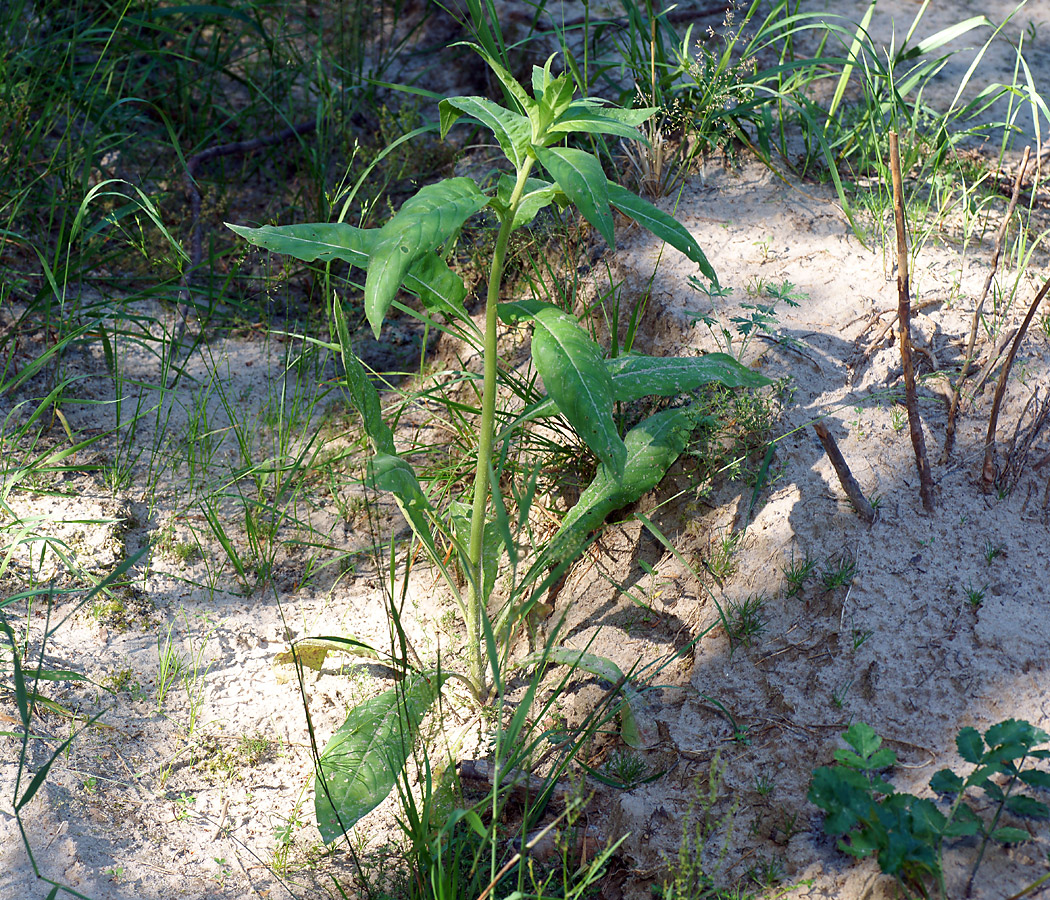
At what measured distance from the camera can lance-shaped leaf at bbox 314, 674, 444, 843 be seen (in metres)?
1.88

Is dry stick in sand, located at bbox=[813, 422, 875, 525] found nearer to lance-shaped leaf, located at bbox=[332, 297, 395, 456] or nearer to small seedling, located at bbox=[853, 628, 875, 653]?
small seedling, located at bbox=[853, 628, 875, 653]

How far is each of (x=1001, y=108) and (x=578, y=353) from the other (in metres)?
2.80

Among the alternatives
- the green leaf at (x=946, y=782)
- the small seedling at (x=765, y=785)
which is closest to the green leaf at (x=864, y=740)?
the green leaf at (x=946, y=782)

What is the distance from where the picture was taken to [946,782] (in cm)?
162

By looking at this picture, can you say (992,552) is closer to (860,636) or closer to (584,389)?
(860,636)

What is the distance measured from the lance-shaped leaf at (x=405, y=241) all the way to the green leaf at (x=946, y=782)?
1325 mm

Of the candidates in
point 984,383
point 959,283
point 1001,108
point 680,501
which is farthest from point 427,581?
point 1001,108

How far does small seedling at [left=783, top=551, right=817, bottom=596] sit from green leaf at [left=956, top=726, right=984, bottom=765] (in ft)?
1.93

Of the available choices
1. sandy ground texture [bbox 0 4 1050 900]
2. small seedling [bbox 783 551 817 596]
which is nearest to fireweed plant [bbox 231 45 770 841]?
sandy ground texture [bbox 0 4 1050 900]

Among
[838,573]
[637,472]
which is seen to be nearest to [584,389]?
[637,472]

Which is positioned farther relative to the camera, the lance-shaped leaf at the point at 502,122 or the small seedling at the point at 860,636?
the small seedling at the point at 860,636

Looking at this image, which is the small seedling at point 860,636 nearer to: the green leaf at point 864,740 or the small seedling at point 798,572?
the small seedling at point 798,572

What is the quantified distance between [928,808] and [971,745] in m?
0.14

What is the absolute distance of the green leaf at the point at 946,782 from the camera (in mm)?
1608
